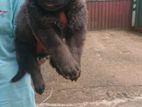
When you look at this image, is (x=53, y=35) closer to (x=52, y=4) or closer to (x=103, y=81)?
(x=52, y=4)

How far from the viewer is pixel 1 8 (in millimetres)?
3107

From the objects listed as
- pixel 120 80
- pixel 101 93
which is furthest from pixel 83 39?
pixel 120 80

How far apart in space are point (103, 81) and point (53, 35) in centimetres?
411

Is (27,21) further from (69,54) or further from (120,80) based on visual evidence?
(120,80)

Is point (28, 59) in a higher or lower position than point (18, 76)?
higher

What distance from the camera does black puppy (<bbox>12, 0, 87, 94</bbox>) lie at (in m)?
2.56

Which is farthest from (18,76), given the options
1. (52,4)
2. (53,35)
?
(52,4)

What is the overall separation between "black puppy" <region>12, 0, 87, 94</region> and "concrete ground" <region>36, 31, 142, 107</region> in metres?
2.93

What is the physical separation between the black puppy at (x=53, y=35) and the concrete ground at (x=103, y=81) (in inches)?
115

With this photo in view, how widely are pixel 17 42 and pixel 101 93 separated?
338 centimetres

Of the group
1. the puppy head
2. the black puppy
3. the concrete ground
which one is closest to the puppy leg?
the black puppy

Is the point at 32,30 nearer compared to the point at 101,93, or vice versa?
the point at 32,30

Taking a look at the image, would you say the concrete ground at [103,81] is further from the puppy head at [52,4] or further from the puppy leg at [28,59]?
the puppy head at [52,4]

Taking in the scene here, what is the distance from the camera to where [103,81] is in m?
6.63
